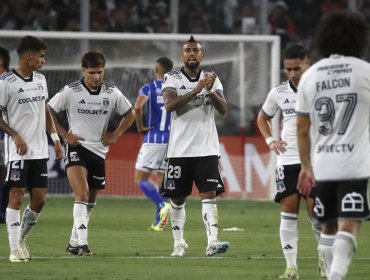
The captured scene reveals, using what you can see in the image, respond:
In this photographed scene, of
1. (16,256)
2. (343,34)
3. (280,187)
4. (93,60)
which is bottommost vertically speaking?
(16,256)

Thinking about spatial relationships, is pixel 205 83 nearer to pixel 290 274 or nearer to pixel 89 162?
pixel 89 162

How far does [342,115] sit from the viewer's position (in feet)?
27.9

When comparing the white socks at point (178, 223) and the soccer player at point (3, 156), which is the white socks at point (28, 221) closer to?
the white socks at point (178, 223)

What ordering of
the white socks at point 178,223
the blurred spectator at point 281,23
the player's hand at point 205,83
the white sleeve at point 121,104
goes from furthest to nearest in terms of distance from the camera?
the blurred spectator at point 281,23, the white sleeve at point 121,104, the white socks at point 178,223, the player's hand at point 205,83

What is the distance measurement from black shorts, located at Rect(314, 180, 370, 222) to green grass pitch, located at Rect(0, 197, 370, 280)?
2154 millimetres

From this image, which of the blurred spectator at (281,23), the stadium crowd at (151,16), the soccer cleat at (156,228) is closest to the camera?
the soccer cleat at (156,228)

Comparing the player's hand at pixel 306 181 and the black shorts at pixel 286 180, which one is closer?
the player's hand at pixel 306 181

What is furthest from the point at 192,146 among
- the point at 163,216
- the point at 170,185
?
the point at 163,216

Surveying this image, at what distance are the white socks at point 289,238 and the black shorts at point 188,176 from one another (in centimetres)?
179

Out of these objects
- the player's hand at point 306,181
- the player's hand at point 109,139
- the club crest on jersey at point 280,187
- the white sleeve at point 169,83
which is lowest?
the club crest on jersey at point 280,187

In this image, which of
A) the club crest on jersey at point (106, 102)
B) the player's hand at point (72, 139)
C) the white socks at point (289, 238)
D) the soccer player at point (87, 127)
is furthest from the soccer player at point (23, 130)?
the white socks at point (289, 238)

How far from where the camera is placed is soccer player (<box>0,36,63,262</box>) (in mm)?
12141

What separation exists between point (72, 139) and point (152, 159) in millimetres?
4623

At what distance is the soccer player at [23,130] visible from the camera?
1214cm
